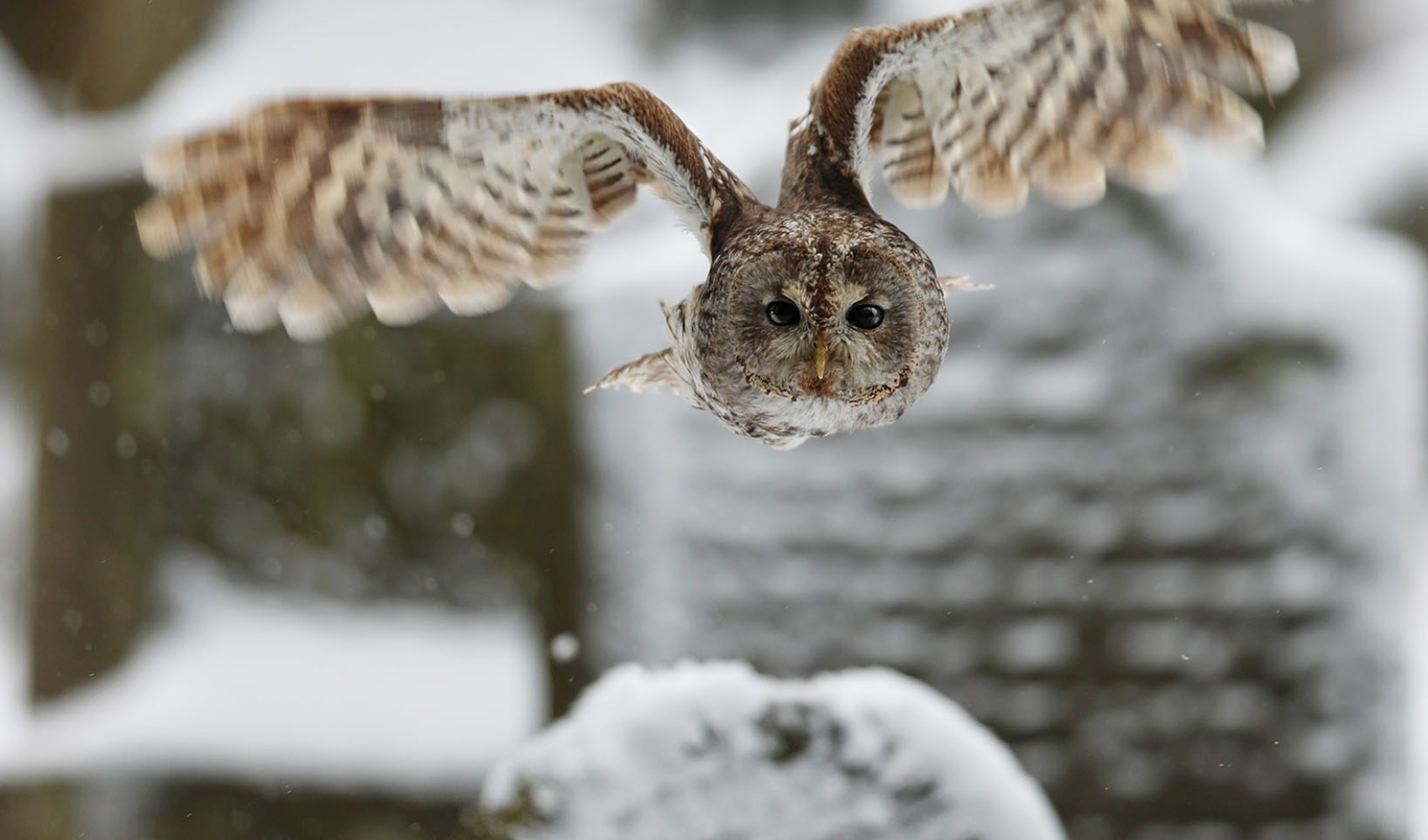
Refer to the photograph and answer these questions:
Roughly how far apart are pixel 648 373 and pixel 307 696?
1.70m

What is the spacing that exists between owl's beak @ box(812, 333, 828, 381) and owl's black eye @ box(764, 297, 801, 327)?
0.13ft

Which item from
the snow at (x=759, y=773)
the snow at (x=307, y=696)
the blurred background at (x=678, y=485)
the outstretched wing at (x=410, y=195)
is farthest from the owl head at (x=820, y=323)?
the snow at (x=307, y=696)

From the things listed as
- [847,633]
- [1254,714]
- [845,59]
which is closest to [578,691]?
[847,633]

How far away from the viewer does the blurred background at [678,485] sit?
223 centimetres

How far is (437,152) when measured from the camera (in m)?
1.19

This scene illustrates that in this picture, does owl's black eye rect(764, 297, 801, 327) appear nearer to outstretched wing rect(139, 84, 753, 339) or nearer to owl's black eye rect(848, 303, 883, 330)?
owl's black eye rect(848, 303, 883, 330)

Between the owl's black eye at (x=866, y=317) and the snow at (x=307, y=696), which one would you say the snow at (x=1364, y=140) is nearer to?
the owl's black eye at (x=866, y=317)

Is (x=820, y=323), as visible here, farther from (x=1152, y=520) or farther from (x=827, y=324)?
(x=1152, y=520)

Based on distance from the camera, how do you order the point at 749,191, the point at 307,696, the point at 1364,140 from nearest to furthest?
the point at 749,191 → the point at 1364,140 → the point at 307,696

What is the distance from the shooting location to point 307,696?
102 inches

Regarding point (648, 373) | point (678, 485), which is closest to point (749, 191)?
point (648, 373)

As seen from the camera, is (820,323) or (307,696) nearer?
(820,323)

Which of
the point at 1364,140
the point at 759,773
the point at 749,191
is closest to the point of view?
the point at 749,191

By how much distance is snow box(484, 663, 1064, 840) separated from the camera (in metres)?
1.33
